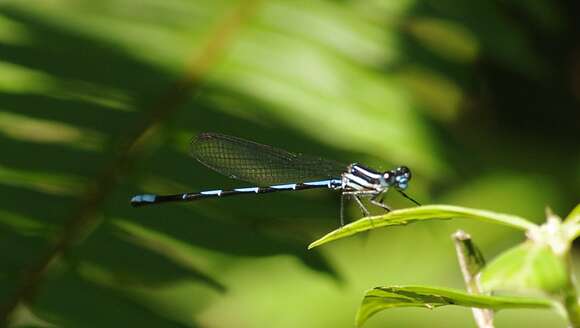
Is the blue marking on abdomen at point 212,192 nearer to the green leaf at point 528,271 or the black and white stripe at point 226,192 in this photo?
the black and white stripe at point 226,192

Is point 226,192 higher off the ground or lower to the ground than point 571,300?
higher

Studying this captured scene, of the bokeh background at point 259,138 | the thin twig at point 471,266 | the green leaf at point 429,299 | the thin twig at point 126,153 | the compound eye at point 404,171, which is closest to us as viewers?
the green leaf at point 429,299

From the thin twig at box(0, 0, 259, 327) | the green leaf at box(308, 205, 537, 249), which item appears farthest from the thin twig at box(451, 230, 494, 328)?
the thin twig at box(0, 0, 259, 327)

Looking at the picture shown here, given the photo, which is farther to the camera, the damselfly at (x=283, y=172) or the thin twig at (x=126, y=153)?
the damselfly at (x=283, y=172)

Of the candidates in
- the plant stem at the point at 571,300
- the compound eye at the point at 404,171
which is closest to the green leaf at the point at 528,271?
the plant stem at the point at 571,300

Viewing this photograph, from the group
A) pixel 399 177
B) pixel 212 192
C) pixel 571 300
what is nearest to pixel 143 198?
pixel 212 192

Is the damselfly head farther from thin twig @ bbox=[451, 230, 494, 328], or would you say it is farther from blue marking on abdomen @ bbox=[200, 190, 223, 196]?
thin twig @ bbox=[451, 230, 494, 328]

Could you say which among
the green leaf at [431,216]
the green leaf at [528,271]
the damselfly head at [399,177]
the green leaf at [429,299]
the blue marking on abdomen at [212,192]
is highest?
the damselfly head at [399,177]

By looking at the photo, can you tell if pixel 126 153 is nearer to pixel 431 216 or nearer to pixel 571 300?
pixel 431 216
